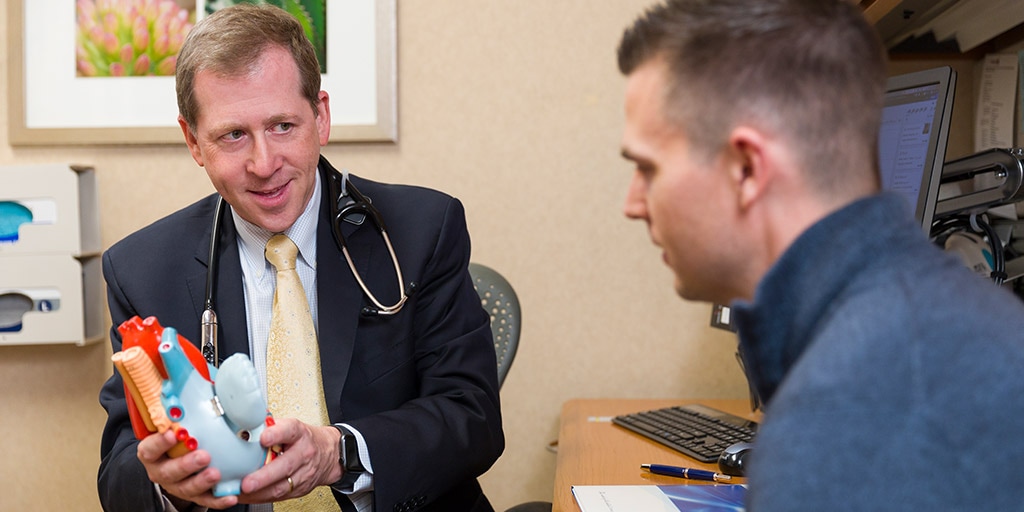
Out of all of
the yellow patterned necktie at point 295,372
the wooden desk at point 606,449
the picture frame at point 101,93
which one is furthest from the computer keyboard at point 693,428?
the picture frame at point 101,93

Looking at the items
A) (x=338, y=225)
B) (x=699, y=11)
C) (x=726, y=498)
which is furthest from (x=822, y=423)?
(x=338, y=225)

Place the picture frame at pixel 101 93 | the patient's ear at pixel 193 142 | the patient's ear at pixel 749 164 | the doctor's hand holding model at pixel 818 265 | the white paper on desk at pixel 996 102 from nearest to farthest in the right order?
the doctor's hand holding model at pixel 818 265 → the patient's ear at pixel 749 164 → the patient's ear at pixel 193 142 → the white paper on desk at pixel 996 102 → the picture frame at pixel 101 93

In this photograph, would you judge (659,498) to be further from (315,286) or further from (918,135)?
(918,135)

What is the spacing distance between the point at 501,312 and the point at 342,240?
54cm

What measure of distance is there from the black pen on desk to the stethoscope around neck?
18.9 inches

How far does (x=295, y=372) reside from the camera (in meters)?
1.45

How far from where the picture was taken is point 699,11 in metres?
0.76

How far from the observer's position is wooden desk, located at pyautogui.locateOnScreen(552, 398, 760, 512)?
139 centimetres

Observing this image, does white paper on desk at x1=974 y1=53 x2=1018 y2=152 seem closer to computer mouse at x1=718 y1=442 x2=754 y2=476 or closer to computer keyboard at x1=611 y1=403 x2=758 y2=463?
computer keyboard at x1=611 y1=403 x2=758 y2=463

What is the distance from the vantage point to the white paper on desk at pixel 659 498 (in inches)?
46.6

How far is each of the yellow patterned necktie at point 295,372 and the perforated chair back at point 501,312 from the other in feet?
1.74

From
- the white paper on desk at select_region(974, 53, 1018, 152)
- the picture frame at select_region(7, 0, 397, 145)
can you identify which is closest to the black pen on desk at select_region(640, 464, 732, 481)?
the white paper on desk at select_region(974, 53, 1018, 152)

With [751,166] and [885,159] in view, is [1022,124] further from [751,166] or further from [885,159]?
[751,166]

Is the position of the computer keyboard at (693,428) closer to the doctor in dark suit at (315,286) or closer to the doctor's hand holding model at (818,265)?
the doctor in dark suit at (315,286)
